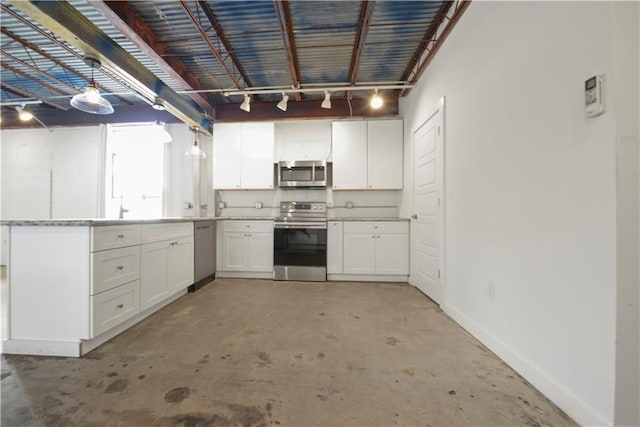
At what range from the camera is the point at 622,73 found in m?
0.94

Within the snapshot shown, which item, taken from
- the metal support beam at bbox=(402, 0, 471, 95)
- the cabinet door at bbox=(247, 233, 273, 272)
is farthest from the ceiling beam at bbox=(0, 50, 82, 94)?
the metal support beam at bbox=(402, 0, 471, 95)

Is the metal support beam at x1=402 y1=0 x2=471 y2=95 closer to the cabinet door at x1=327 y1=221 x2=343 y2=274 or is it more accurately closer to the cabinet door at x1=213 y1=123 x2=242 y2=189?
the cabinet door at x1=327 y1=221 x2=343 y2=274

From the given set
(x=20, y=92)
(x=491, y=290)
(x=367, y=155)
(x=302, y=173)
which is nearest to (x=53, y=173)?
(x=20, y=92)

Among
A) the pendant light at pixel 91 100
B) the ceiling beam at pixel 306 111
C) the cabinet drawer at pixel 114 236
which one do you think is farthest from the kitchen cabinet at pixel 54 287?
the ceiling beam at pixel 306 111

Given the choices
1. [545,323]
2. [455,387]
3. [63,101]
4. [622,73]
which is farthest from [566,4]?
[63,101]

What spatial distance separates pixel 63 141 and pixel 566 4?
6693 mm

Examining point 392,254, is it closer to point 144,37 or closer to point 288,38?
point 288,38

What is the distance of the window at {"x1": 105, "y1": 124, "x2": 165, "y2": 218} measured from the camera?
4.20 metres

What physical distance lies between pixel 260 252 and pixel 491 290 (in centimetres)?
293

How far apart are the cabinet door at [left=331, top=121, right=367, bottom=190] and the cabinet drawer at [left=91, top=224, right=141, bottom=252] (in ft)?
8.69

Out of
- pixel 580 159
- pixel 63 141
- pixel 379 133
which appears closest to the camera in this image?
pixel 580 159

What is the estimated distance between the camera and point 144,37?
235cm

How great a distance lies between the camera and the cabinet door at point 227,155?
3.89 metres

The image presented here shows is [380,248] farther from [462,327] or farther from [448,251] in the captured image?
[462,327]
